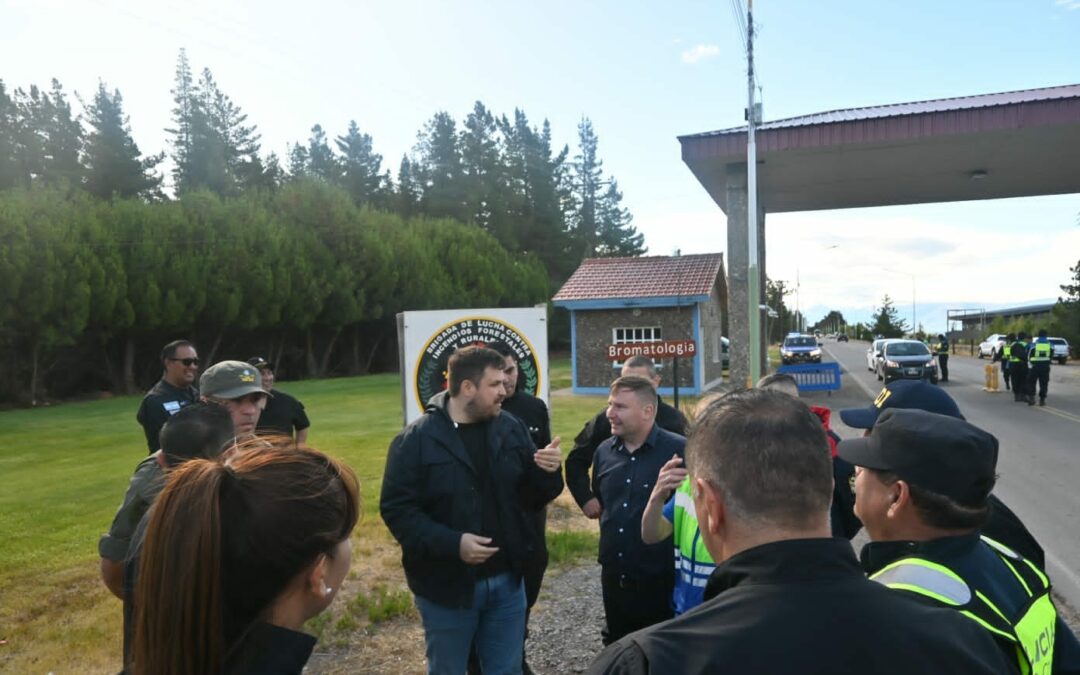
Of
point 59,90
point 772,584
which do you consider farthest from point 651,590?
point 59,90

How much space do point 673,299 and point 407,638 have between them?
64.4ft

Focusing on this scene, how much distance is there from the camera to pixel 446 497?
11.4ft

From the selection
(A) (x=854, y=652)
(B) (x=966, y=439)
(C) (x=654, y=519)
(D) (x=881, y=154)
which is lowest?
(C) (x=654, y=519)

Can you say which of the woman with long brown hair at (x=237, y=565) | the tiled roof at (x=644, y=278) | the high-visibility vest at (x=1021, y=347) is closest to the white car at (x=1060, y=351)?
the tiled roof at (x=644, y=278)

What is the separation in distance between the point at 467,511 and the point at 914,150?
614 inches

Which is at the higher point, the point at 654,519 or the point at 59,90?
the point at 59,90

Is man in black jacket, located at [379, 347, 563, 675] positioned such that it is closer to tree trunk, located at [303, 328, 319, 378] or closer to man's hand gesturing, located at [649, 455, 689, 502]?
man's hand gesturing, located at [649, 455, 689, 502]

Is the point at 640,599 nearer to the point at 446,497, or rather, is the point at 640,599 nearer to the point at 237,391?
the point at 446,497

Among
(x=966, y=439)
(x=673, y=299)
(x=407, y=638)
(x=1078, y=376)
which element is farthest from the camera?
(x=1078, y=376)

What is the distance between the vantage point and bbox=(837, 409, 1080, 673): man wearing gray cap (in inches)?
66.5

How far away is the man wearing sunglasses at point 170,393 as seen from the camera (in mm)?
5410

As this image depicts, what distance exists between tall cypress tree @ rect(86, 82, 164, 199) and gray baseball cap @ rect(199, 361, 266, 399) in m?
45.4

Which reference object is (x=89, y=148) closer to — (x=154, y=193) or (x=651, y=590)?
(x=154, y=193)

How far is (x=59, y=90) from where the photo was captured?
4697cm
